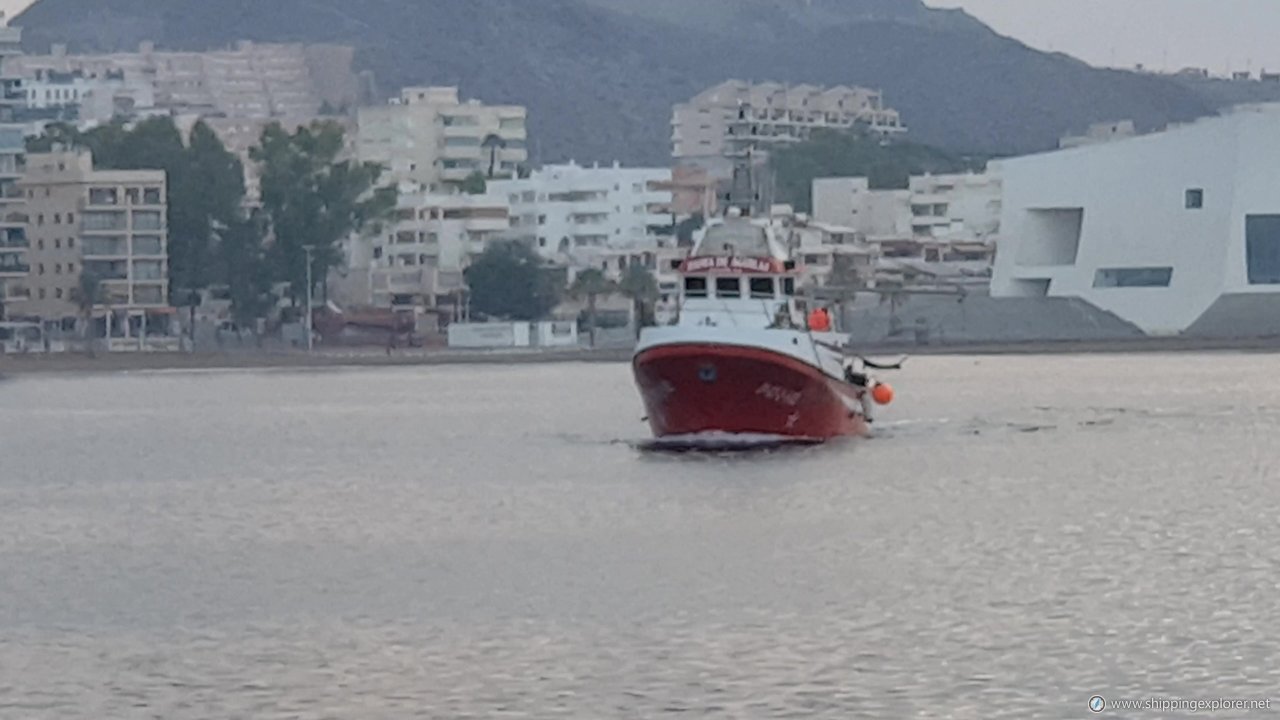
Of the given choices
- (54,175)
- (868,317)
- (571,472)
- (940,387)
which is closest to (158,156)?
(54,175)

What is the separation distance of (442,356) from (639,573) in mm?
90008

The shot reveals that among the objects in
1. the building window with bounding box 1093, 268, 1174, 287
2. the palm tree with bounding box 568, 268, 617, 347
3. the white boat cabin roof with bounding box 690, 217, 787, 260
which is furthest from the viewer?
the palm tree with bounding box 568, 268, 617, 347

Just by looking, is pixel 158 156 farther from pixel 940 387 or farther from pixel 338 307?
pixel 940 387

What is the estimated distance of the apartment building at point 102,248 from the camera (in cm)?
13038

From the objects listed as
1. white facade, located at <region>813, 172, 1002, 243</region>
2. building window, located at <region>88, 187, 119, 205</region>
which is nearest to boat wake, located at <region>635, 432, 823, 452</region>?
building window, located at <region>88, 187, 119, 205</region>

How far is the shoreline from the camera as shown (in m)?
118

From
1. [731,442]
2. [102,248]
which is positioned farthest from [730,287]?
[102,248]

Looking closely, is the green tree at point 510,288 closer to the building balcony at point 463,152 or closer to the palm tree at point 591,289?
the palm tree at point 591,289

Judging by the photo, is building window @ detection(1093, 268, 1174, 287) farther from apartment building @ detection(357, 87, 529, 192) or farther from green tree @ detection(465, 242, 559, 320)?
apartment building @ detection(357, 87, 529, 192)

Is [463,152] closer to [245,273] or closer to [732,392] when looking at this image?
[245,273]

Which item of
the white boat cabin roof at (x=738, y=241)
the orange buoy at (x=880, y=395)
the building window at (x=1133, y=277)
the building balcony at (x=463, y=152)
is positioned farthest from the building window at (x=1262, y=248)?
the building balcony at (x=463, y=152)

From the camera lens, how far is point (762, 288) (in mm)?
50562

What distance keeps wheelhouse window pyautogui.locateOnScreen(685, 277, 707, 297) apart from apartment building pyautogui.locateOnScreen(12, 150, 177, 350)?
81.2m

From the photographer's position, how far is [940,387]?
292ft
